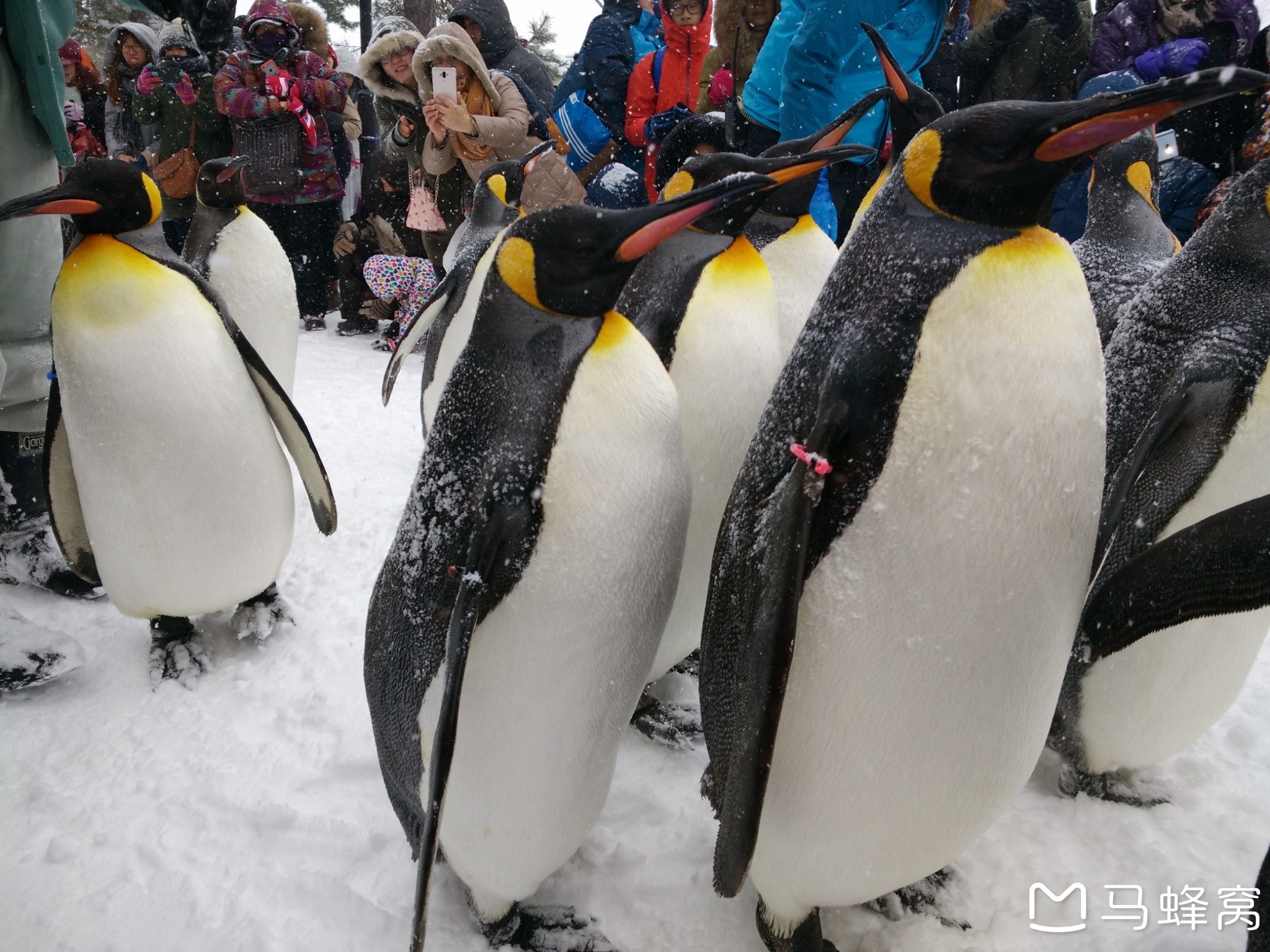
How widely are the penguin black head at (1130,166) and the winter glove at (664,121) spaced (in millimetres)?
1797

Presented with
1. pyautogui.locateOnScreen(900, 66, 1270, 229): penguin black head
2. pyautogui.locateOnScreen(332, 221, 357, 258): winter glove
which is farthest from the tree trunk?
pyautogui.locateOnScreen(900, 66, 1270, 229): penguin black head

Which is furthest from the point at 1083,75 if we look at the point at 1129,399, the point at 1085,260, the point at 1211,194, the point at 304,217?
the point at 304,217

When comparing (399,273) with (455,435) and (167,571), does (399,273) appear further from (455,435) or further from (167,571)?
(455,435)

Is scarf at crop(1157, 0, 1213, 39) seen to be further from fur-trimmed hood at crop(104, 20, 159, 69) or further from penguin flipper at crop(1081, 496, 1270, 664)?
fur-trimmed hood at crop(104, 20, 159, 69)

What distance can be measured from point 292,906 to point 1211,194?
2978mm

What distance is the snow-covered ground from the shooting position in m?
1.23

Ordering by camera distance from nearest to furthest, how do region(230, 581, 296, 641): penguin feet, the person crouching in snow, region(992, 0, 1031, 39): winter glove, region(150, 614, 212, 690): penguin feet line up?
1. region(150, 614, 212, 690): penguin feet
2. region(230, 581, 296, 641): penguin feet
3. region(992, 0, 1031, 39): winter glove
4. the person crouching in snow

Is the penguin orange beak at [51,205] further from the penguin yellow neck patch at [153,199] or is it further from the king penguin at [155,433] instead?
the penguin yellow neck patch at [153,199]

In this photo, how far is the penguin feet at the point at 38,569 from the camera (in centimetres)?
221

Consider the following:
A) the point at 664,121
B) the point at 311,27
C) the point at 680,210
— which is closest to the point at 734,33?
the point at 664,121

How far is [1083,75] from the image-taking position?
294 cm

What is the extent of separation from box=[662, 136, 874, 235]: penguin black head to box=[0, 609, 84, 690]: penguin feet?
1735 millimetres

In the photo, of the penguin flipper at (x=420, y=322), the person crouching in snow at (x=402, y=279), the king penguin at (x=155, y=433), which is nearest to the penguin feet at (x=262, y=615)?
the king penguin at (x=155, y=433)

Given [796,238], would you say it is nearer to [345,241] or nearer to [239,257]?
[239,257]
